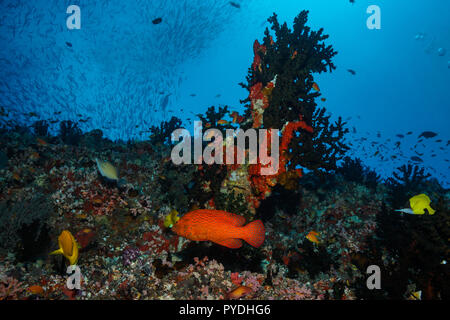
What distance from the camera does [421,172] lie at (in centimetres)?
1042

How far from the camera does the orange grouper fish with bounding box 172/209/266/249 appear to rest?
3.01 metres

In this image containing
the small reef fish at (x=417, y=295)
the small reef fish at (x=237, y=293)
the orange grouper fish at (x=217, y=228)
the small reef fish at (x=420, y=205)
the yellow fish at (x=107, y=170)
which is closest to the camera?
the orange grouper fish at (x=217, y=228)

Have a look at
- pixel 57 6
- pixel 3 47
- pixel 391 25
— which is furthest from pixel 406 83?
pixel 3 47

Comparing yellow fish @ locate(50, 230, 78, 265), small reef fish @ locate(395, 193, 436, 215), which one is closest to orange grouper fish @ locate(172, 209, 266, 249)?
yellow fish @ locate(50, 230, 78, 265)

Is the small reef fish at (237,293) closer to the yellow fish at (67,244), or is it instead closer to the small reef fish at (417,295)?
the yellow fish at (67,244)

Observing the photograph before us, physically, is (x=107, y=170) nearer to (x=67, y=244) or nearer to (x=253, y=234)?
(x=67, y=244)

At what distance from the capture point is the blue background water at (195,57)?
151 feet

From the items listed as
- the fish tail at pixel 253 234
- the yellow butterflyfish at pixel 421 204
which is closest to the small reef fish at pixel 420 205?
the yellow butterflyfish at pixel 421 204

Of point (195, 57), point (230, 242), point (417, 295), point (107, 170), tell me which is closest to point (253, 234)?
point (230, 242)

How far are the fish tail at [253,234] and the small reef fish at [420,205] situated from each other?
3.07 metres

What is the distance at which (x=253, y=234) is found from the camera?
10.2 feet

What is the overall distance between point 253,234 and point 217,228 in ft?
1.74

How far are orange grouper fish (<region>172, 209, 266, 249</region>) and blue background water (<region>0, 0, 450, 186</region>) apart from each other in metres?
31.0

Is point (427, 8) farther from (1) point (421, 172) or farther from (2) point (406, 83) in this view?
(1) point (421, 172)
